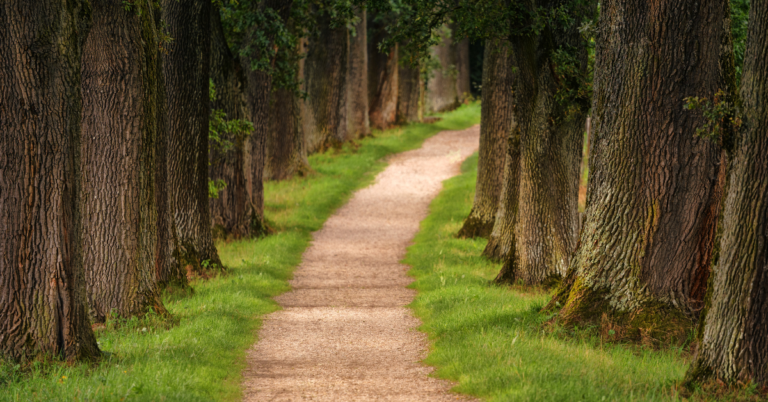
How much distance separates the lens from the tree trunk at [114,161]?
895cm

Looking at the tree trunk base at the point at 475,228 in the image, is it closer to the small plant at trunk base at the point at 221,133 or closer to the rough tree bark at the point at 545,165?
the rough tree bark at the point at 545,165

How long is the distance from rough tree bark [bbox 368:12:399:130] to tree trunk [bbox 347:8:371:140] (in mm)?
3493

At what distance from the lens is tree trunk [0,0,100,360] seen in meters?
6.56

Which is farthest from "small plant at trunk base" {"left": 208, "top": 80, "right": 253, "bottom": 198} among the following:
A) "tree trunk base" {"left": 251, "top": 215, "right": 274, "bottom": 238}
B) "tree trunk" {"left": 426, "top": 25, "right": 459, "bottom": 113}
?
"tree trunk" {"left": 426, "top": 25, "right": 459, "bottom": 113}

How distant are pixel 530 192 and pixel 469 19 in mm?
2791

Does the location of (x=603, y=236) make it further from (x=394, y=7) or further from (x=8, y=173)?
(x=394, y=7)

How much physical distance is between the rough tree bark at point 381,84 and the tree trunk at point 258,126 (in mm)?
16414

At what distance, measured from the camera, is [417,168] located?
27.4 m

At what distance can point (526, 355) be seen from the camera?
7.01m

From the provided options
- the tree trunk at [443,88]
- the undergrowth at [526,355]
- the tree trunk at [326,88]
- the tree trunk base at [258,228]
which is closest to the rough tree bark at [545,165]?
the undergrowth at [526,355]

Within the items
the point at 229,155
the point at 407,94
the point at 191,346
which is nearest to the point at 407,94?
the point at 407,94

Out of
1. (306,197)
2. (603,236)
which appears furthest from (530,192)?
(306,197)

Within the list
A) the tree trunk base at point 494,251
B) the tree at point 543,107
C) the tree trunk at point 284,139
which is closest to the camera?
the tree at point 543,107

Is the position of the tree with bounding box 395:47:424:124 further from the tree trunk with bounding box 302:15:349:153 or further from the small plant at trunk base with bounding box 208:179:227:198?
the small plant at trunk base with bounding box 208:179:227:198
